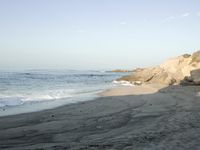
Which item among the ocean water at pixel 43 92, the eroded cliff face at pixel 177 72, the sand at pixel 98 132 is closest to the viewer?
the sand at pixel 98 132

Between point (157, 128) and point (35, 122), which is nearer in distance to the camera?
point (157, 128)

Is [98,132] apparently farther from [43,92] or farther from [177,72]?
[177,72]

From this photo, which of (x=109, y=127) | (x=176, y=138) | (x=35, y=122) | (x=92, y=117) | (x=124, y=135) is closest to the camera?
(x=176, y=138)

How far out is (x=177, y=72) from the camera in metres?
38.3

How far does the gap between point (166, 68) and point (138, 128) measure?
33581 millimetres

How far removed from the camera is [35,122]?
10938mm

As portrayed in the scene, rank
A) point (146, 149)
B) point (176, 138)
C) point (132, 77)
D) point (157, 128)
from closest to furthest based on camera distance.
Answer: point (146, 149) < point (176, 138) < point (157, 128) < point (132, 77)

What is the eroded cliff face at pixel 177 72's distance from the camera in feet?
107

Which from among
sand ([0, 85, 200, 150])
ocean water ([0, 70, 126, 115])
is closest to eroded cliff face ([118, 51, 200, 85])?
ocean water ([0, 70, 126, 115])

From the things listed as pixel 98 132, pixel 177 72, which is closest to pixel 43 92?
pixel 98 132

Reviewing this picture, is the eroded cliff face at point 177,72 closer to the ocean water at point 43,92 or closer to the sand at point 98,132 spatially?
the ocean water at point 43,92

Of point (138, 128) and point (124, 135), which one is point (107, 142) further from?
point (138, 128)

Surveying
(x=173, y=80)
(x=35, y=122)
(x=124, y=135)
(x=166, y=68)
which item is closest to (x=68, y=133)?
(x=124, y=135)

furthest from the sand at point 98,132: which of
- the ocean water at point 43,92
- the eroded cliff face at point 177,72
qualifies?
the eroded cliff face at point 177,72
